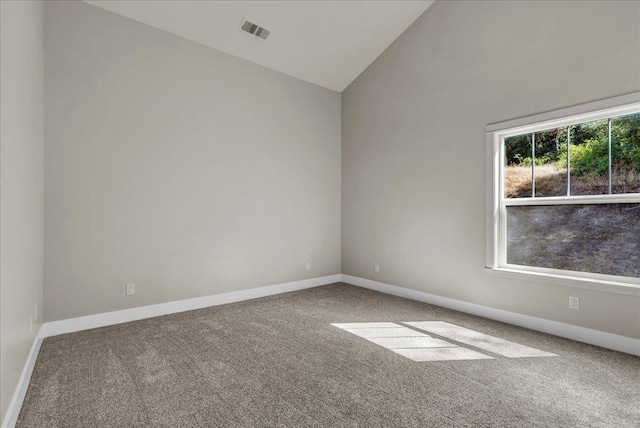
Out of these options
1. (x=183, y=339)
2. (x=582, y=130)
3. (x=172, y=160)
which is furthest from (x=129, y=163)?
(x=582, y=130)

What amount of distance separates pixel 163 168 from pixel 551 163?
4115 millimetres

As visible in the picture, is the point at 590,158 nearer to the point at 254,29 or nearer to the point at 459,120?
the point at 459,120

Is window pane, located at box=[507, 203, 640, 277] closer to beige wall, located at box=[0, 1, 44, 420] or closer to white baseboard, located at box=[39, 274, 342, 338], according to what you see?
white baseboard, located at box=[39, 274, 342, 338]

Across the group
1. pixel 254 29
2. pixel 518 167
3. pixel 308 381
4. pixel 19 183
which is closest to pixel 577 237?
pixel 518 167

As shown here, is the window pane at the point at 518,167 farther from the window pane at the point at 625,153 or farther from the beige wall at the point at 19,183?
the beige wall at the point at 19,183

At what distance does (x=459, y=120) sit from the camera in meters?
3.83

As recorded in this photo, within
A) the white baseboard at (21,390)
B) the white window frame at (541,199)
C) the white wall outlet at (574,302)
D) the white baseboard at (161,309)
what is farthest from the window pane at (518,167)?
the white baseboard at (21,390)

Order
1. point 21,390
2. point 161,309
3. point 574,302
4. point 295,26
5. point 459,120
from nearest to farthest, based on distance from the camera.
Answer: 1. point 21,390
2. point 574,302
3. point 161,309
4. point 459,120
5. point 295,26

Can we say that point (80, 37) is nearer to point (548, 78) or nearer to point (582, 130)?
point (548, 78)

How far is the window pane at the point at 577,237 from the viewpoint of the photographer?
9.14 ft

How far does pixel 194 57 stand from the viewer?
12.8ft

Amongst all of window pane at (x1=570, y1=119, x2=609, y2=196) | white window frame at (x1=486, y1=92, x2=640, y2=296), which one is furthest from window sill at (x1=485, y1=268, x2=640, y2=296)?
window pane at (x1=570, y1=119, x2=609, y2=196)

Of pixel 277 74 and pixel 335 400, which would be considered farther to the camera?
pixel 277 74

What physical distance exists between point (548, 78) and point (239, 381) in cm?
377
